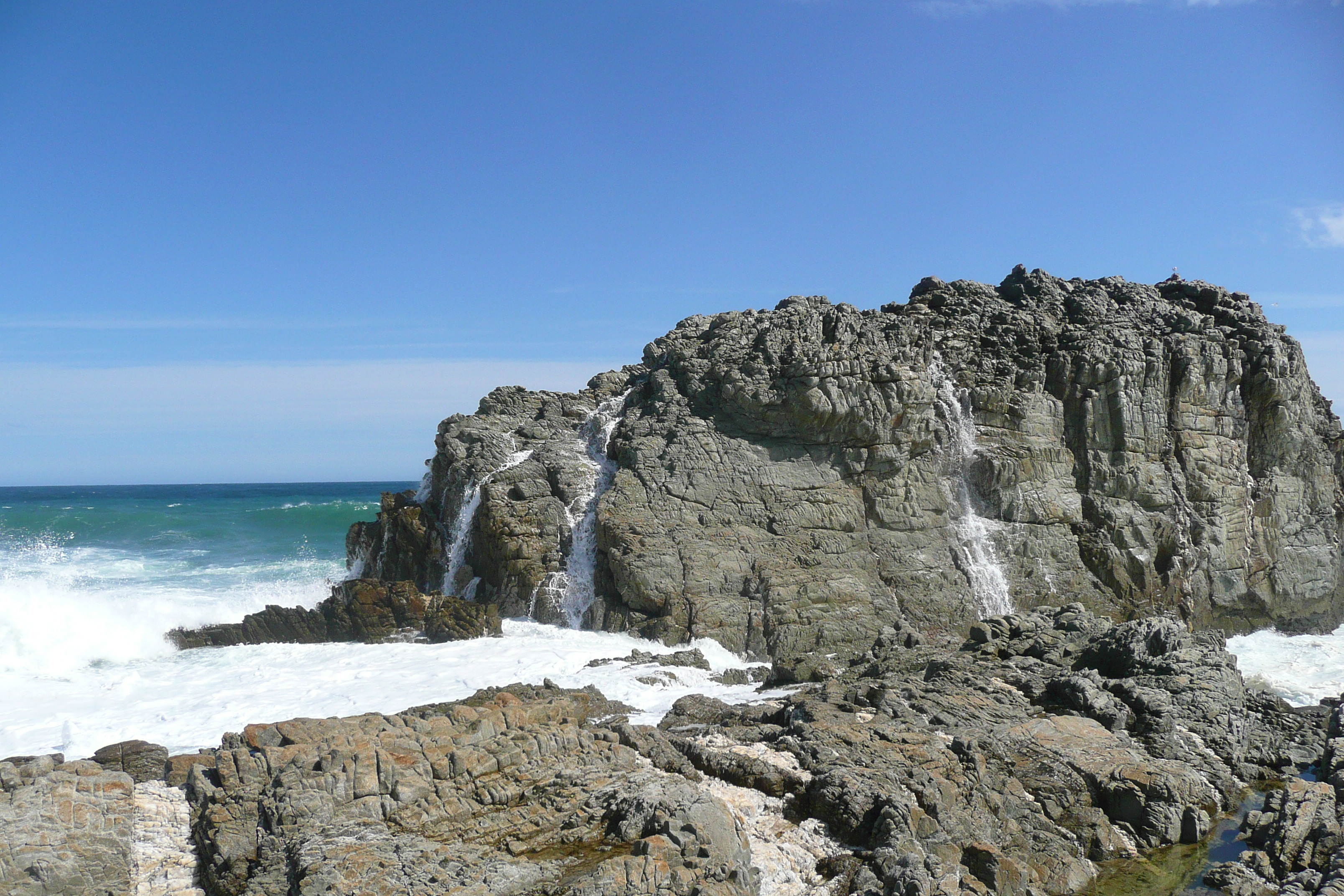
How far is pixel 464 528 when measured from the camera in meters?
26.3

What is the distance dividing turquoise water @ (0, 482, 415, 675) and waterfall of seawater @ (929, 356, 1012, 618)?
21.3 meters

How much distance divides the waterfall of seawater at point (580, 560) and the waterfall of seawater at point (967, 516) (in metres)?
10.5

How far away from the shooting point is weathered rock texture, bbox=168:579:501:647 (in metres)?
22.7

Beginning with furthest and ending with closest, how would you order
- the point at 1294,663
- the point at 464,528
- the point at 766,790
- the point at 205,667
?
the point at 464,528, the point at 1294,663, the point at 205,667, the point at 766,790

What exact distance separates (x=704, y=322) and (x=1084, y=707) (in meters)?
17.8

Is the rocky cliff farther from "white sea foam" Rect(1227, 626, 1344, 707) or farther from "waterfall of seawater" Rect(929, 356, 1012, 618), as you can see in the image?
"white sea foam" Rect(1227, 626, 1344, 707)

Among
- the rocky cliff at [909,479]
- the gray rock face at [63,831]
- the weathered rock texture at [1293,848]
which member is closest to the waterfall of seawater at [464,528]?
the rocky cliff at [909,479]

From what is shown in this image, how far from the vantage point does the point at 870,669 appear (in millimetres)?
18688

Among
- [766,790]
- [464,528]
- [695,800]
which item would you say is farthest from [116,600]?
[695,800]

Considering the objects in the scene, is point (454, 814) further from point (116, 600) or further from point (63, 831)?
point (116, 600)

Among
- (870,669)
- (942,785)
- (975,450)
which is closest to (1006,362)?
(975,450)

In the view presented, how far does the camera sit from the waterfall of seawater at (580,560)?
23.2 metres

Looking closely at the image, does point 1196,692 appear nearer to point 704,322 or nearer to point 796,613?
point 796,613

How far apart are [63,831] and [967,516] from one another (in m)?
22.9
